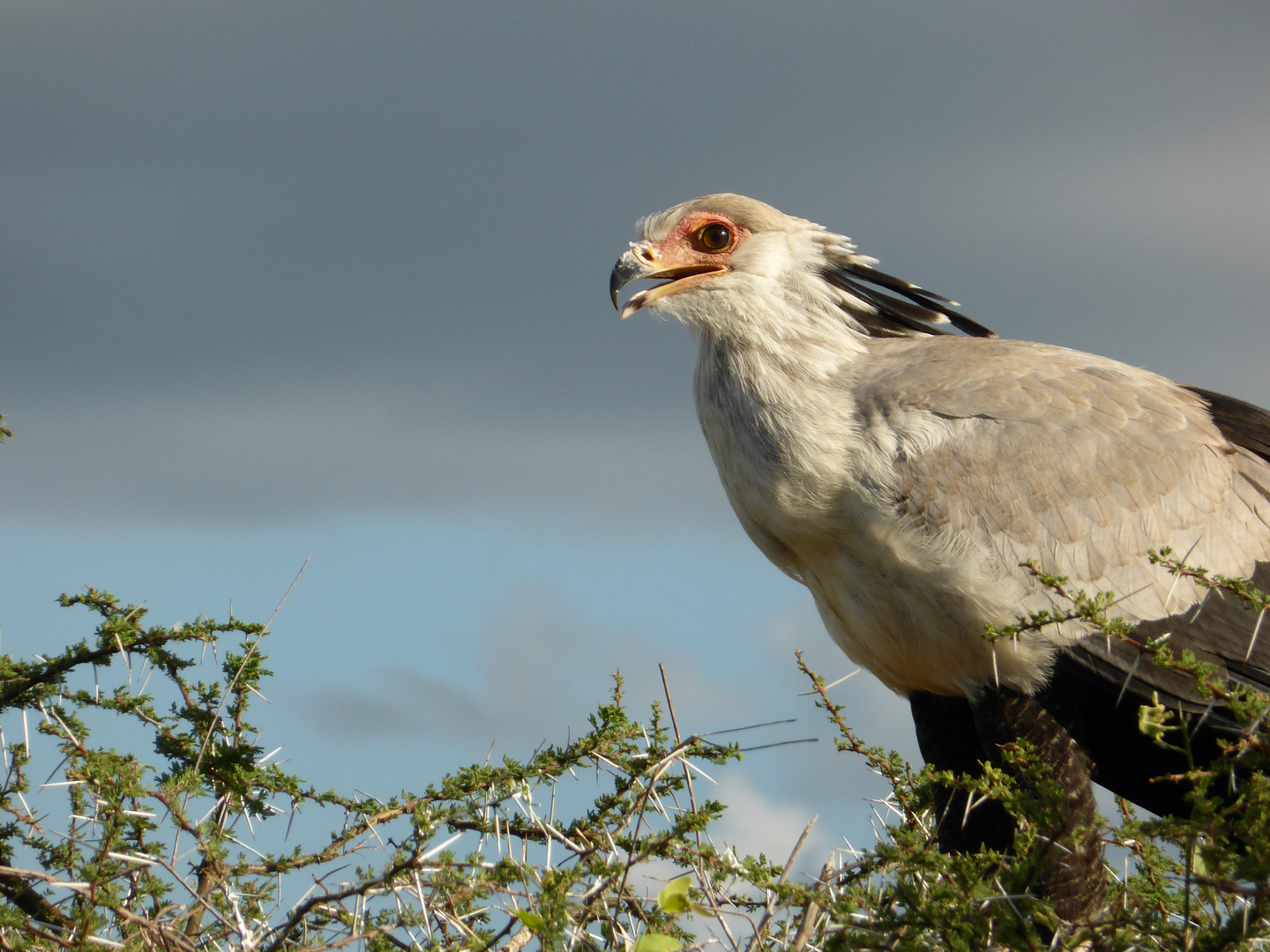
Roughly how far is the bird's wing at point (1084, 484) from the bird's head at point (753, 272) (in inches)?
16.4

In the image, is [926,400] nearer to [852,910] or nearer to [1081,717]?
[1081,717]

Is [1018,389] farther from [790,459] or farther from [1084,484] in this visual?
[790,459]

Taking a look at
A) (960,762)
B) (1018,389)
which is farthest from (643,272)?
(960,762)

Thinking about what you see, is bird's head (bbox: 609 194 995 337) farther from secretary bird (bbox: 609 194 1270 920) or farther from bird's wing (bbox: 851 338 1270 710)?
bird's wing (bbox: 851 338 1270 710)

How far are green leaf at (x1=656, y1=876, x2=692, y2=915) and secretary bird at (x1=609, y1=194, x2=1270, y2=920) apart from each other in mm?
1418

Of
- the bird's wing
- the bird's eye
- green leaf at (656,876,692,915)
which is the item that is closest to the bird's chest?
the bird's wing

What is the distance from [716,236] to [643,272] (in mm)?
347

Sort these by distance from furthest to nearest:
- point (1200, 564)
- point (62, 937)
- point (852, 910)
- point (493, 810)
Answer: point (1200, 564)
point (493, 810)
point (62, 937)
point (852, 910)

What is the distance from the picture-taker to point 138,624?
358 cm

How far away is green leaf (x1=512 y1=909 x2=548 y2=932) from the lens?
2.40m

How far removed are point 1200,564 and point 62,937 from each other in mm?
3893

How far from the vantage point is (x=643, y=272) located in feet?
15.3

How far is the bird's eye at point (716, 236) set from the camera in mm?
4664

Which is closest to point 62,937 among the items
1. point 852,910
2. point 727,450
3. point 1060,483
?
point 852,910
